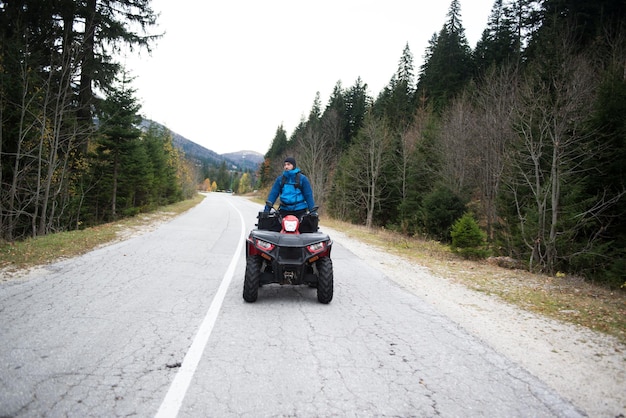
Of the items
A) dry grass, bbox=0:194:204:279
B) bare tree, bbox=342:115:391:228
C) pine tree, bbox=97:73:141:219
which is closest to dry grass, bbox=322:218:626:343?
dry grass, bbox=0:194:204:279

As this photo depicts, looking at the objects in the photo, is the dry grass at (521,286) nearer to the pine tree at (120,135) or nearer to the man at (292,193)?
the man at (292,193)

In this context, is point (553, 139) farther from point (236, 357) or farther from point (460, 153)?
point (236, 357)

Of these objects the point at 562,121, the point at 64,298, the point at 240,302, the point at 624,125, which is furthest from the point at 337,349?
the point at 624,125

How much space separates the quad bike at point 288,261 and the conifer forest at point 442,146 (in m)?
8.53

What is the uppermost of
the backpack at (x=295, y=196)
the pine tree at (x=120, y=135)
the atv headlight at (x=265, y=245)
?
the pine tree at (x=120, y=135)

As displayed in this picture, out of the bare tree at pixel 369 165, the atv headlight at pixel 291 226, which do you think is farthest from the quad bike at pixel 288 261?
the bare tree at pixel 369 165

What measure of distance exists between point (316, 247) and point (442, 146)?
2019 centimetres

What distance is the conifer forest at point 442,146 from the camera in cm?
1073

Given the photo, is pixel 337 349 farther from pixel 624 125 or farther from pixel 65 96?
pixel 65 96

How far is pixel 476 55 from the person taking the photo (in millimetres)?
36969

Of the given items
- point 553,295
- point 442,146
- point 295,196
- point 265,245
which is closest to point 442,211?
point 442,146

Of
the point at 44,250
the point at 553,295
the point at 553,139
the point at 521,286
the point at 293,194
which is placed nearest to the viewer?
the point at 293,194

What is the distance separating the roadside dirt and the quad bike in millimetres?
1946

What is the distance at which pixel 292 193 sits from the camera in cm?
573
